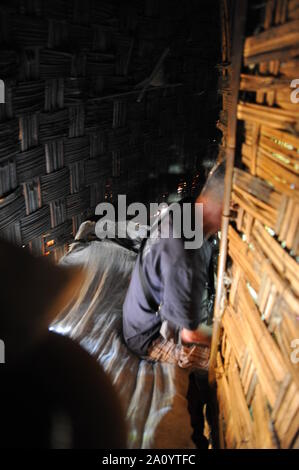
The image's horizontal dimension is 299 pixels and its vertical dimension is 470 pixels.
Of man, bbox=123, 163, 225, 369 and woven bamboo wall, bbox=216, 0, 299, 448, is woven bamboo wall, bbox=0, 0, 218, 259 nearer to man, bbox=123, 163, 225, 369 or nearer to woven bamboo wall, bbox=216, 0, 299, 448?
man, bbox=123, 163, 225, 369

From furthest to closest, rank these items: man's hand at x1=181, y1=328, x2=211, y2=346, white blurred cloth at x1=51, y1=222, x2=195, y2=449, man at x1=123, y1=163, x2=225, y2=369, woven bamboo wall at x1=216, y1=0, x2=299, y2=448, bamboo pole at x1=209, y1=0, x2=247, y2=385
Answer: man's hand at x1=181, y1=328, x2=211, y2=346
man at x1=123, y1=163, x2=225, y2=369
white blurred cloth at x1=51, y1=222, x2=195, y2=449
bamboo pole at x1=209, y1=0, x2=247, y2=385
woven bamboo wall at x1=216, y1=0, x2=299, y2=448

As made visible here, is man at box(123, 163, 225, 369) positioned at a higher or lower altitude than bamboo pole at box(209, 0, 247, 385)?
lower

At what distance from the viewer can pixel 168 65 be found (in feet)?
14.6

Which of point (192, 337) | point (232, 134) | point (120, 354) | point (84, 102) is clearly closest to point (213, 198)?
point (232, 134)

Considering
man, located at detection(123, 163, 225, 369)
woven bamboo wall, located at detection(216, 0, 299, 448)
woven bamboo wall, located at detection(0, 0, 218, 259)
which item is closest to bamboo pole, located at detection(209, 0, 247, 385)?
woven bamboo wall, located at detection(216, 0, 299, 448)

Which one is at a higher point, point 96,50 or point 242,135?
point 96,50

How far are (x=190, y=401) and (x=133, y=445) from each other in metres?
0.70

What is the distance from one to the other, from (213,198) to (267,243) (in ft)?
3.33

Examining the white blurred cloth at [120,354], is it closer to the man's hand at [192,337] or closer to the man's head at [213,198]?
the man's hand at [192,337]

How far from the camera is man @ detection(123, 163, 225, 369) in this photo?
104 inches

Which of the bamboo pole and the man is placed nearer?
the bamboo pole

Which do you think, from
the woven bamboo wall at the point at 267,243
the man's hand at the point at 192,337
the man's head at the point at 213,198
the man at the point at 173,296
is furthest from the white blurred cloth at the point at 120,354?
the man's head at the point at 213,198

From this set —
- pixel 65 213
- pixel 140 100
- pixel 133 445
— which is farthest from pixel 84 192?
pixel 133 445
